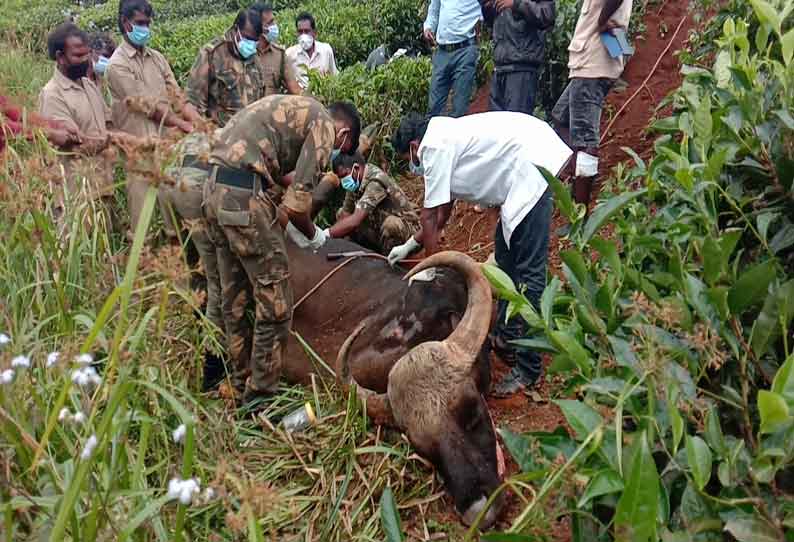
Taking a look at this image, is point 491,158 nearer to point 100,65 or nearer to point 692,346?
point 692,346

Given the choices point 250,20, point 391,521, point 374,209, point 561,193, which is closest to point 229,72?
point 250,20

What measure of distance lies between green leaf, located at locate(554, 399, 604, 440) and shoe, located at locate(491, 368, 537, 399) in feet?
9.79

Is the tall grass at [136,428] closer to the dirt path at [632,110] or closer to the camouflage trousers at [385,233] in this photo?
the dirt path at [632,110]

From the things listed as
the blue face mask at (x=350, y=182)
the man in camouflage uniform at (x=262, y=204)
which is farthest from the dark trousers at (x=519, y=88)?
the man in camouflage uniform at (x=262, y=204)

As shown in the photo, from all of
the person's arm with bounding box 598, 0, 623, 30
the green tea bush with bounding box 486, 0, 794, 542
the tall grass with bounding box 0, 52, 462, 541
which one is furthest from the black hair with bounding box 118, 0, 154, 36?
the green tea bush with bounding box 486, 0, 794, 542

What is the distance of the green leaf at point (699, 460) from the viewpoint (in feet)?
5.49

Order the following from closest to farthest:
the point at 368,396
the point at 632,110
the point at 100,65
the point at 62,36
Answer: the point at 368,396 < the point at 62,36 < the point at 632,110 < the point at 100,65

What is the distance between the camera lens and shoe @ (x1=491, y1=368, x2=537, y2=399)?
4887 mm

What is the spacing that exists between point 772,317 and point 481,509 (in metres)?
1.85

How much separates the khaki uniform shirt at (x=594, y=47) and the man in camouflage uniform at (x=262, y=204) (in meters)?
2.62

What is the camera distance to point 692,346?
1932 mm

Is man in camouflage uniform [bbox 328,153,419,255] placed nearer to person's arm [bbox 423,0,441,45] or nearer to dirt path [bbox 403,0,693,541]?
dirt path [bbox 403,0,693,541]

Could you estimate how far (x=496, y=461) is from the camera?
3.88 metres

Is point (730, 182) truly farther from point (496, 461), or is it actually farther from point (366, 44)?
point (366, 44)
